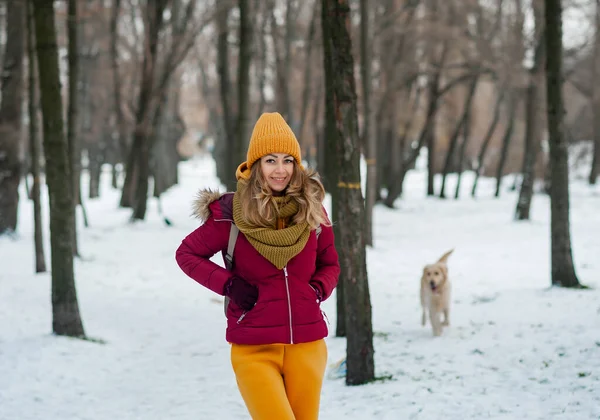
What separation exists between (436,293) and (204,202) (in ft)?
17.3

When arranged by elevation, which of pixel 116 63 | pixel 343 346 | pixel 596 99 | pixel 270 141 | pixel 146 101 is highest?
pixel 116 63

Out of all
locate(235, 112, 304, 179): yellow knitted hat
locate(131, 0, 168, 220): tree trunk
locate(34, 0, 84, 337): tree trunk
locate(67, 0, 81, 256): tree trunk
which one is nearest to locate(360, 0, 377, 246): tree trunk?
locate(67, 0, 81, 256): tree trunk

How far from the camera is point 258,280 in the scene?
129 inches

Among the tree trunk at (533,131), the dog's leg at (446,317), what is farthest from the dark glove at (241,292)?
the tree trunk at (533,131)

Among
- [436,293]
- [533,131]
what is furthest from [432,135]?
[436,293]

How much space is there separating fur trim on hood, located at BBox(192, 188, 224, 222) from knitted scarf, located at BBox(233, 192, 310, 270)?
0.42 ft

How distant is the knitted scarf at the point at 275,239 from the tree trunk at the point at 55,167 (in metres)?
5.17

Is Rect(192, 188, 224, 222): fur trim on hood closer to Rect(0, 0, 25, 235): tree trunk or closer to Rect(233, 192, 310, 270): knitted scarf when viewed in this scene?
Rect(233, 192, 310, 270): knitted scarf

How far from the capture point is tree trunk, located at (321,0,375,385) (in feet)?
19.8

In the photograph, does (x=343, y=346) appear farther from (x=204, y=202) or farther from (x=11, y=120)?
(x=11, y=120)

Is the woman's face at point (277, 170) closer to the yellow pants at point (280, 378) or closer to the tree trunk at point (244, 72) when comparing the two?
the yellow pants at point (280, 378)

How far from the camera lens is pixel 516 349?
702 centimetres

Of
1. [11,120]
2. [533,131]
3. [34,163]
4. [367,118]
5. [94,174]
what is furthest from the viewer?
[94,174]

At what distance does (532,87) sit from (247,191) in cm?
1864
